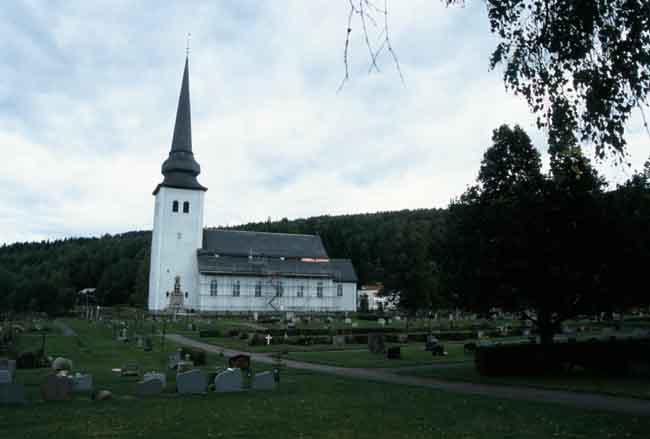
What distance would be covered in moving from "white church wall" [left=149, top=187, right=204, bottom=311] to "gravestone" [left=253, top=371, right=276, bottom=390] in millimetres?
58507

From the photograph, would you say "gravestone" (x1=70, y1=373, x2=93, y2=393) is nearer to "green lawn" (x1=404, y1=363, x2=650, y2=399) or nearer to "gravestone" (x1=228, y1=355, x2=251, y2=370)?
"gravestone" (x1=228, y1=355, x2=251, y2=370)

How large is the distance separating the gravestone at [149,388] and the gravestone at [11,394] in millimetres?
2879

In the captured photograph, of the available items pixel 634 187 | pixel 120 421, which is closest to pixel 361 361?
pixel 634 187

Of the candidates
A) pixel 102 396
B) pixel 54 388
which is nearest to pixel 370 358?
pixel 102 396

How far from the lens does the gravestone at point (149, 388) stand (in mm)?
15359

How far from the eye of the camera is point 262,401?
14.6 meters

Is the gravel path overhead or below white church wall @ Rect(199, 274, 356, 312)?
below

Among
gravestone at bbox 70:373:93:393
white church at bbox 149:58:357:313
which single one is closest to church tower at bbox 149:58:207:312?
white church at bbox 149:58:357:313

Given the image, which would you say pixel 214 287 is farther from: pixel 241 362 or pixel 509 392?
pixel 509 392

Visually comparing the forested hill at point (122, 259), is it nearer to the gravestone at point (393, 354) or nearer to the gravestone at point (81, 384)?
the gravestone at point (393, 354)

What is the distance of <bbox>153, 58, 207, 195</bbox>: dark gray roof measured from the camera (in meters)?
74.6

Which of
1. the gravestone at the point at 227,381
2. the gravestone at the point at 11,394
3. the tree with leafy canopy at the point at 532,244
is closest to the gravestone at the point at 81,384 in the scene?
the gravestone at the point at 11,394

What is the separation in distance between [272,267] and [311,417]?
2710 inches

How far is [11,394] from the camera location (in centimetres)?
1353
